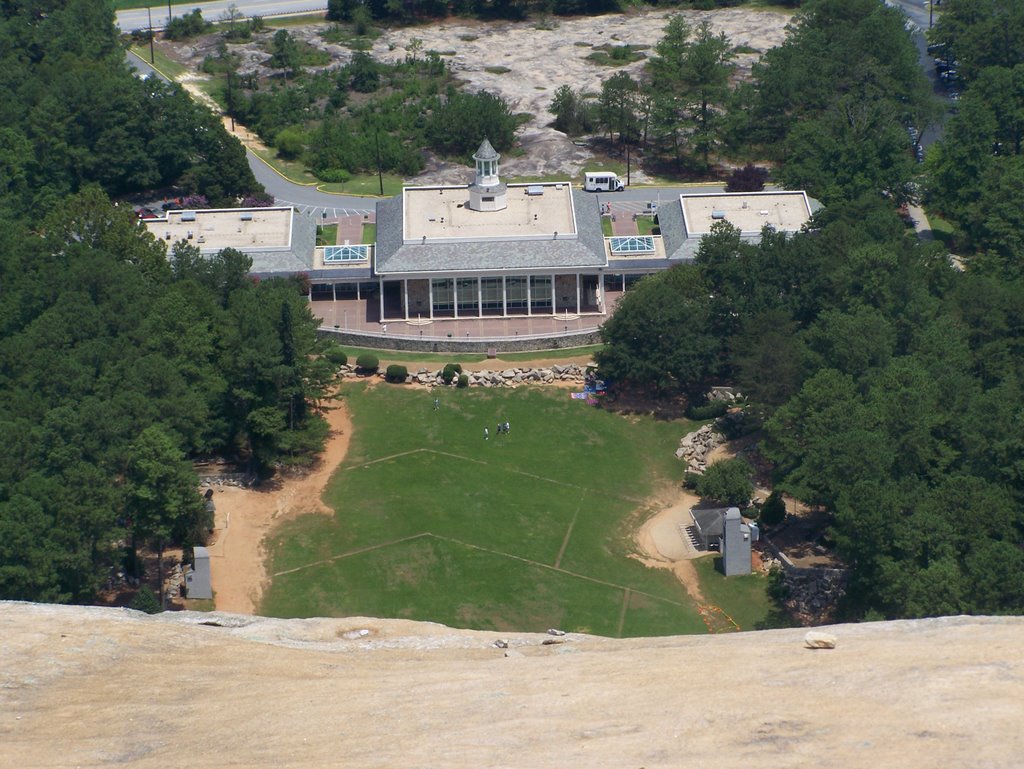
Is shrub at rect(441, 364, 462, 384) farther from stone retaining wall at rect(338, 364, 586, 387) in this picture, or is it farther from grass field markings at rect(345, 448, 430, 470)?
grass field markings at rect(345, 448, 430, 470)

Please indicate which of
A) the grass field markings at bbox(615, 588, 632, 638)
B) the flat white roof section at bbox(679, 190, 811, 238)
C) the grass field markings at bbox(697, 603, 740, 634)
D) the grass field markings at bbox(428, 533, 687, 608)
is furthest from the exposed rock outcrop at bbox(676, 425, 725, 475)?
the flat white roof section at bbox(679, 190, 811, 238)

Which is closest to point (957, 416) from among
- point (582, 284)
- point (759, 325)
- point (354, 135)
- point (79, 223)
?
point (759, 325)

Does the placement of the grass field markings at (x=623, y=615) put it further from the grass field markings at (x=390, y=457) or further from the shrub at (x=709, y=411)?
the shrub at (x=709, y=411)

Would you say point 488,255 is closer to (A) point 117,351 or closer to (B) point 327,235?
(B) point 327,235

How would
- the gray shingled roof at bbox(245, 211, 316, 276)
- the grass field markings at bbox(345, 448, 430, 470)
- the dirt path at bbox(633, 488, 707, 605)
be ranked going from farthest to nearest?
1. the gray shingled roof at bbox(245, 211, 316, 276)
2. the grass field markings at bbox(345, 448, 430, 470)
3. the dirt path at bbox(633, 488, 707, 605)

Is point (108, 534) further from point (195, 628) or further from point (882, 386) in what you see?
point (882, 386)

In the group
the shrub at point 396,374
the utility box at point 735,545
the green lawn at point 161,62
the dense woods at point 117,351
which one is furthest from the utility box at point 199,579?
the green lawn at point 161,62
